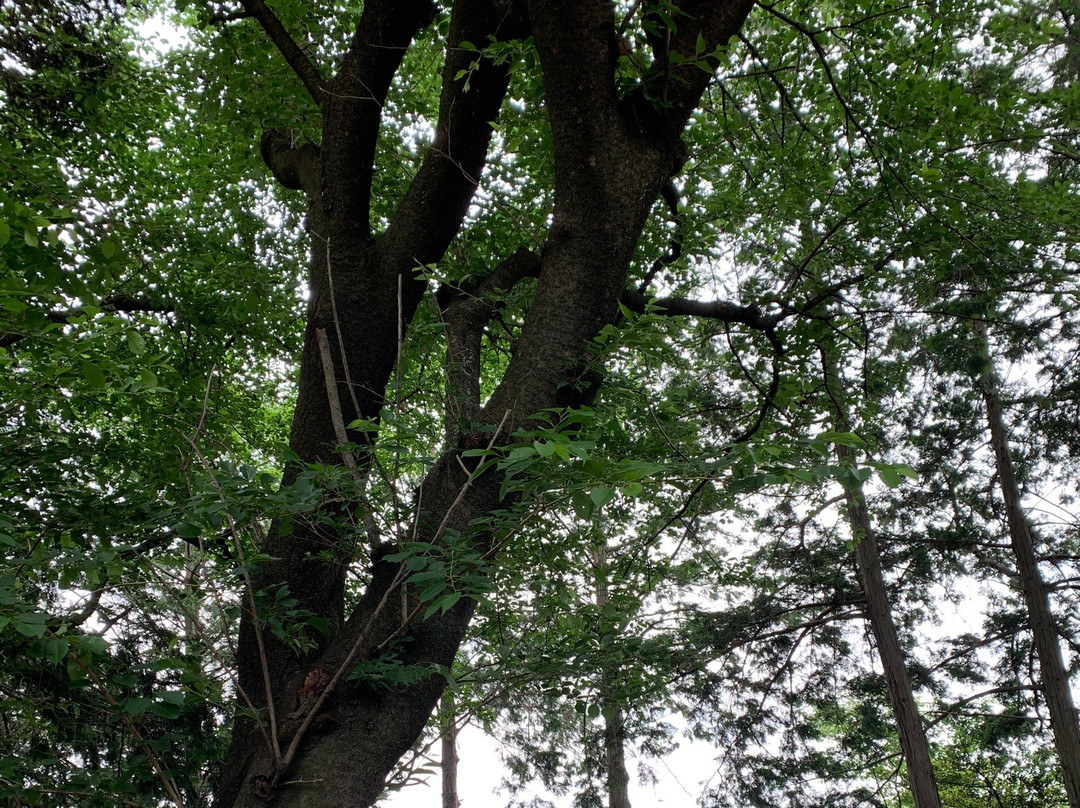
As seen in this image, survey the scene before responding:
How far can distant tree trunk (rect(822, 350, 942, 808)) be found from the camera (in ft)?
23.4

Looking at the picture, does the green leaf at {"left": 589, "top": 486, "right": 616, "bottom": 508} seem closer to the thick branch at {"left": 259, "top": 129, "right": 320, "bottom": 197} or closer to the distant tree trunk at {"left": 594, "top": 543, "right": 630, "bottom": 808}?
the thick branch at {"left": 259, "top": 129, "right": 320, "bottom": 197}

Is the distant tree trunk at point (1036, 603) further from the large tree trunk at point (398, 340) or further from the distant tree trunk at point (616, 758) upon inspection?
the large tree trunk at point (398, 340)

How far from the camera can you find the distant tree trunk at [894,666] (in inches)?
281

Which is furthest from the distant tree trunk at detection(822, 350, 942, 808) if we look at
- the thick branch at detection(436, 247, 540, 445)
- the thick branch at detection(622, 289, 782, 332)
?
the thick branch at detection(436, 247, 540, 445)

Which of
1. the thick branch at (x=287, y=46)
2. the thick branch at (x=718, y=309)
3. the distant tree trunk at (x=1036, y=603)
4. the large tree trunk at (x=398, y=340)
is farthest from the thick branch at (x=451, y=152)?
the distant tree trunk at (x=1036, y=603)

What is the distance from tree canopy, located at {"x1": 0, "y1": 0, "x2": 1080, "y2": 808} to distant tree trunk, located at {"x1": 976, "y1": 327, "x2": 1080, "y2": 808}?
0.12 ft

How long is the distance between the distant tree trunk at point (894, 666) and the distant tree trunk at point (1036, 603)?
115cm

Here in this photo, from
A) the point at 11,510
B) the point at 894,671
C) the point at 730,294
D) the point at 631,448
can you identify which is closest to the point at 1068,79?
the point at 730,294

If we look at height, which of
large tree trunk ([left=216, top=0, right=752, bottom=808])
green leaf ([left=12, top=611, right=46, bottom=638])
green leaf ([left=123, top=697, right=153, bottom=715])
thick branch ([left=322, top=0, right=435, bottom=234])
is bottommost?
green leaf ([left=123, top=697, right=153, bottom=715])

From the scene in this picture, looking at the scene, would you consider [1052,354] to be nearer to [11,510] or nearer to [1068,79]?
[1068,79]

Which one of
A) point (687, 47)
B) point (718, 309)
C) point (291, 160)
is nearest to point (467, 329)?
point (718, 309)

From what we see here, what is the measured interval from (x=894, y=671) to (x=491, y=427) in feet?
24.0

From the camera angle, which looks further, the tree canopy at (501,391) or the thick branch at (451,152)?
the thick branch at (451,152)

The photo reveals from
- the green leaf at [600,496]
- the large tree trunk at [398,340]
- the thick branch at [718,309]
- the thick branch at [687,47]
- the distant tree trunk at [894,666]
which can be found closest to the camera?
the green leaf at [600,496]
